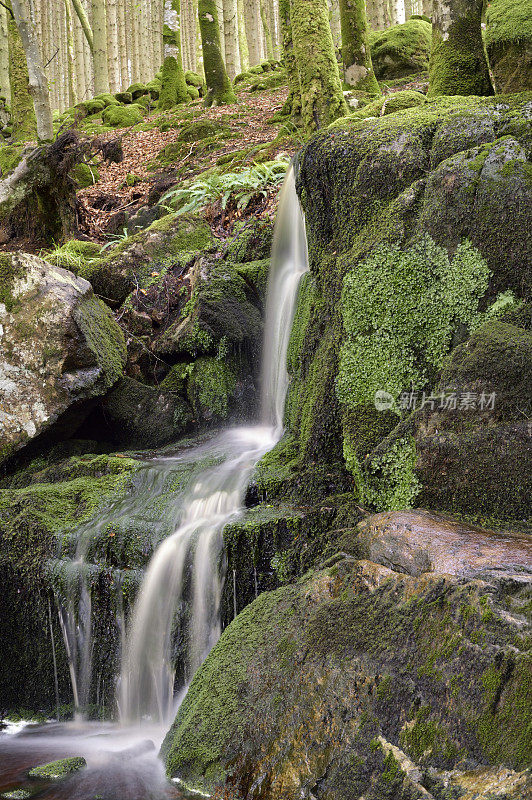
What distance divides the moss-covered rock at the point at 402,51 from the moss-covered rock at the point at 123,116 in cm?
690

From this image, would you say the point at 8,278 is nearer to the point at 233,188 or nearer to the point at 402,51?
the point at 233,188

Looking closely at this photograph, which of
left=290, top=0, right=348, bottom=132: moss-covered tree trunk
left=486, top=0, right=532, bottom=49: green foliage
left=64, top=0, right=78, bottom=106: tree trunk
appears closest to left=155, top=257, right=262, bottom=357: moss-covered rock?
left=486, top=0, right=532, bottom=49: green foliage

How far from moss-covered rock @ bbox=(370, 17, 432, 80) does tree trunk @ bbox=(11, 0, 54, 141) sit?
7.33 metres

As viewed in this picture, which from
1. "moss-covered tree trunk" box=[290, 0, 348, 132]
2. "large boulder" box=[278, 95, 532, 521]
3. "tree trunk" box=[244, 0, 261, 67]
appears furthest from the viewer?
"tree trunk" box=[244, 0, 261, 67]

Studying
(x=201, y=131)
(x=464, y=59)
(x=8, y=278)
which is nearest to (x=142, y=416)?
(x=8, y=278)

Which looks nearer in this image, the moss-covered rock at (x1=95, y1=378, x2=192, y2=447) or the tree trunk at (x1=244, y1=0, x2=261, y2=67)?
the moss-covered rock at (x1=95, y1=378, x2=192, y2=447)

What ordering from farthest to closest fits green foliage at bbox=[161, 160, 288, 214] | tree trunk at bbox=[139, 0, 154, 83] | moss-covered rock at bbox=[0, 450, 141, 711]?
tree trunk at bbox=[139, 0, 154, 83]
green foliage at bbox=[161, 160, 288, 214]
moss-covered rock at bbox=[0, 450, 141, 711]

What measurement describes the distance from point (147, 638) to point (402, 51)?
1456 cm

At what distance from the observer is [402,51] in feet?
50.1

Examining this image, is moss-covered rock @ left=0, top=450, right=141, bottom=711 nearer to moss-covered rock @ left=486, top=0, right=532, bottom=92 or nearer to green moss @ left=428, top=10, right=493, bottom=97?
moss-covered rock @ left=486, top=0, right=532, bottom=92

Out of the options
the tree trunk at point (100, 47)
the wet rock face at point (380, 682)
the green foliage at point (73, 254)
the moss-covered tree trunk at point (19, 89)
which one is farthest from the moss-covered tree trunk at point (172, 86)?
→ the wet rock face at point (380, 682)

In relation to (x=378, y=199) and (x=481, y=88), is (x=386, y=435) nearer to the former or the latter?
(x=378, y=199)

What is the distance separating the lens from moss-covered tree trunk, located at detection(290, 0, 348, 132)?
1009 centimetres

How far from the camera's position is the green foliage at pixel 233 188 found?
9.44m
